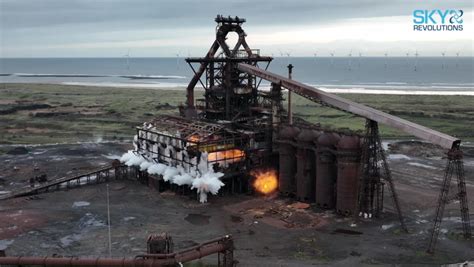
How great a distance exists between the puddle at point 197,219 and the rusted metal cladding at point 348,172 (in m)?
10.7

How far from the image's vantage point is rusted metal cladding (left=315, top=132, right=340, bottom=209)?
123ft

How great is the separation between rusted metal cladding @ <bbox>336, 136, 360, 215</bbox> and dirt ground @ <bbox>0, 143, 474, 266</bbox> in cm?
128

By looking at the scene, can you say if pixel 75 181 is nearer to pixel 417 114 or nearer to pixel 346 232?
pixel 346 232

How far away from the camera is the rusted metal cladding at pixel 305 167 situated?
3944cm

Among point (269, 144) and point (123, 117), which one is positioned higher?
point (269, 144)

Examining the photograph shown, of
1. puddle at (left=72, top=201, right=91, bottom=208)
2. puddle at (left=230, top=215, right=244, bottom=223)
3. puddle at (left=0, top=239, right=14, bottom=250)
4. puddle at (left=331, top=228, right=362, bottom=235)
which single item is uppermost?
puddle at (left=72, top=201, right=91, bottom=208)

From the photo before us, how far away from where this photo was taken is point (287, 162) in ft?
137

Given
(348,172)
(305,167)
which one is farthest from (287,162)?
(348,172)

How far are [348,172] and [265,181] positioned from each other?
31.0 ft

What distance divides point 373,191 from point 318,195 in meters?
4.80

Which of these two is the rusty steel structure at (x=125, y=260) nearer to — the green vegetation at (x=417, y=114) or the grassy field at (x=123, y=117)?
the grassy field at (x=123, y=117)

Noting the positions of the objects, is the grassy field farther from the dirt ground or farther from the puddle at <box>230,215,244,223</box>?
the puddle at <box>230,215,244,223</box>

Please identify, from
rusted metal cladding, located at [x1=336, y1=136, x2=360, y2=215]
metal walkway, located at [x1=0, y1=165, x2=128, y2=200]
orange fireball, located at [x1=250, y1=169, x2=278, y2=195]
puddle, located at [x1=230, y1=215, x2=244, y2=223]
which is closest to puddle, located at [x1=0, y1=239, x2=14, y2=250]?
metal walkway, located at [x1=0, y1=165, x2=128, y2=200]

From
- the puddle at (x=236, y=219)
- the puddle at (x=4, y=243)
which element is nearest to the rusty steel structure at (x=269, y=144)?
the puddle at (x=236, y=219)
